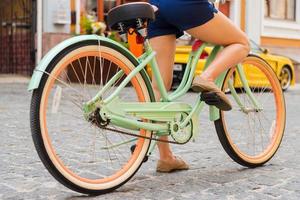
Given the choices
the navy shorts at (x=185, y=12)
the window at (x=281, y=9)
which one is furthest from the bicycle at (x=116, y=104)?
the window at (x=281, y=9)

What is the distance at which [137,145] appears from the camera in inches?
132

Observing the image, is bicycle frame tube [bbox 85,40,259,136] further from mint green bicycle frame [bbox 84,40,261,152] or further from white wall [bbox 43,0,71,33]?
white wall [bbox 43,0,71,33]

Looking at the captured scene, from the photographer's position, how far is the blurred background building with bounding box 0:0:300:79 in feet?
45.0

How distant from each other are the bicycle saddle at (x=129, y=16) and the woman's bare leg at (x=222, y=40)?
1.25 ft

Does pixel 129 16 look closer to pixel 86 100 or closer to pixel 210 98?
pixel 86 100

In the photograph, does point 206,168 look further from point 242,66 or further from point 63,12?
point 63,12

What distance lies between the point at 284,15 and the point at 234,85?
55.7 ft

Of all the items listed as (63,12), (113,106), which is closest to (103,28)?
(63,12)

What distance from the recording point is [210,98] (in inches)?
137

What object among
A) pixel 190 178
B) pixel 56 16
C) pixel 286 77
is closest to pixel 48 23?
pixel 56 16

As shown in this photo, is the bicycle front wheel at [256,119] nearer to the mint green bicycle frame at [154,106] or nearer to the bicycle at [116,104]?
the bicycle at [116,104]

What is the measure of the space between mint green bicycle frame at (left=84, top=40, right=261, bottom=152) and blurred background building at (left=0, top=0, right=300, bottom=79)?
10333 millimetres

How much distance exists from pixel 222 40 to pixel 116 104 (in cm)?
81

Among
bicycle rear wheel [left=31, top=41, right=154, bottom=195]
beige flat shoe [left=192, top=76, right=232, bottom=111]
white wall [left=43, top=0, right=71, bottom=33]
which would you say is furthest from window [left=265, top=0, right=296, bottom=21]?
bicycle rear wheel [left=31, top=41, right=154, bottom=195]
